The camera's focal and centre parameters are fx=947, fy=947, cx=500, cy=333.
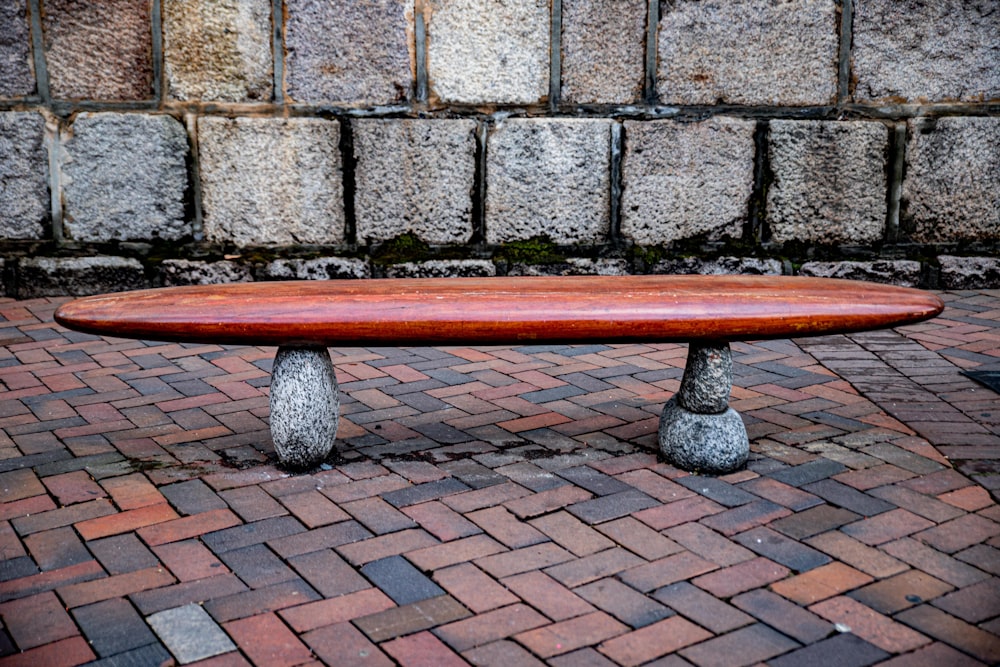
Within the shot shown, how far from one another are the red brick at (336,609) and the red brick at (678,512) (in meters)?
0.74

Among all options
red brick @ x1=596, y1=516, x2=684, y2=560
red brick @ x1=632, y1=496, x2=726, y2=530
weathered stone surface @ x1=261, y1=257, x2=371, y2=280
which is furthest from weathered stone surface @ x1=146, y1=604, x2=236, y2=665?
weathered stone surface @ x1=261, y1=257, x2=371, y2=280

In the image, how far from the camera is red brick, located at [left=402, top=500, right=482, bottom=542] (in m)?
2.35

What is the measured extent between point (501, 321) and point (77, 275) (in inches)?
123

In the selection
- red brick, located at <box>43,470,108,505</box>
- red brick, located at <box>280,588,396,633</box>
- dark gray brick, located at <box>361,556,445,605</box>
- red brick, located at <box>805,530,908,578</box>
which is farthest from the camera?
red brick, located at <box>43,470,108,505</box>

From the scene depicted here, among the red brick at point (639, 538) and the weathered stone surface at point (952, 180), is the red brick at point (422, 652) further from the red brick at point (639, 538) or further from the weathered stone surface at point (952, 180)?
the weathered stone surface at point (952, 180)

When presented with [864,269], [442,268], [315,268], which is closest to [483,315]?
[442,268]

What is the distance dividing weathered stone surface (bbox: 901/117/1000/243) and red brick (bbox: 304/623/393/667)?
4.08m

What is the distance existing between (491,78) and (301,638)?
3.38m

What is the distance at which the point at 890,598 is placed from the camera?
2.04 m

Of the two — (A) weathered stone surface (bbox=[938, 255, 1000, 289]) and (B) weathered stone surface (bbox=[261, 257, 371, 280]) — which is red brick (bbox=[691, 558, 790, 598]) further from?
(A) weathered stone surface (bbox=[938, 255, 1000, 289])

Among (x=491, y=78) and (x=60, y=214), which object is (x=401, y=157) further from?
(x=60, y=214)

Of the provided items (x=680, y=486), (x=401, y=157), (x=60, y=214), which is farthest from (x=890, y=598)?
(x=60, y=214)

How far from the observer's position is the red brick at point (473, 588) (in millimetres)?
2029

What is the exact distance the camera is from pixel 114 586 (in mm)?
2092
